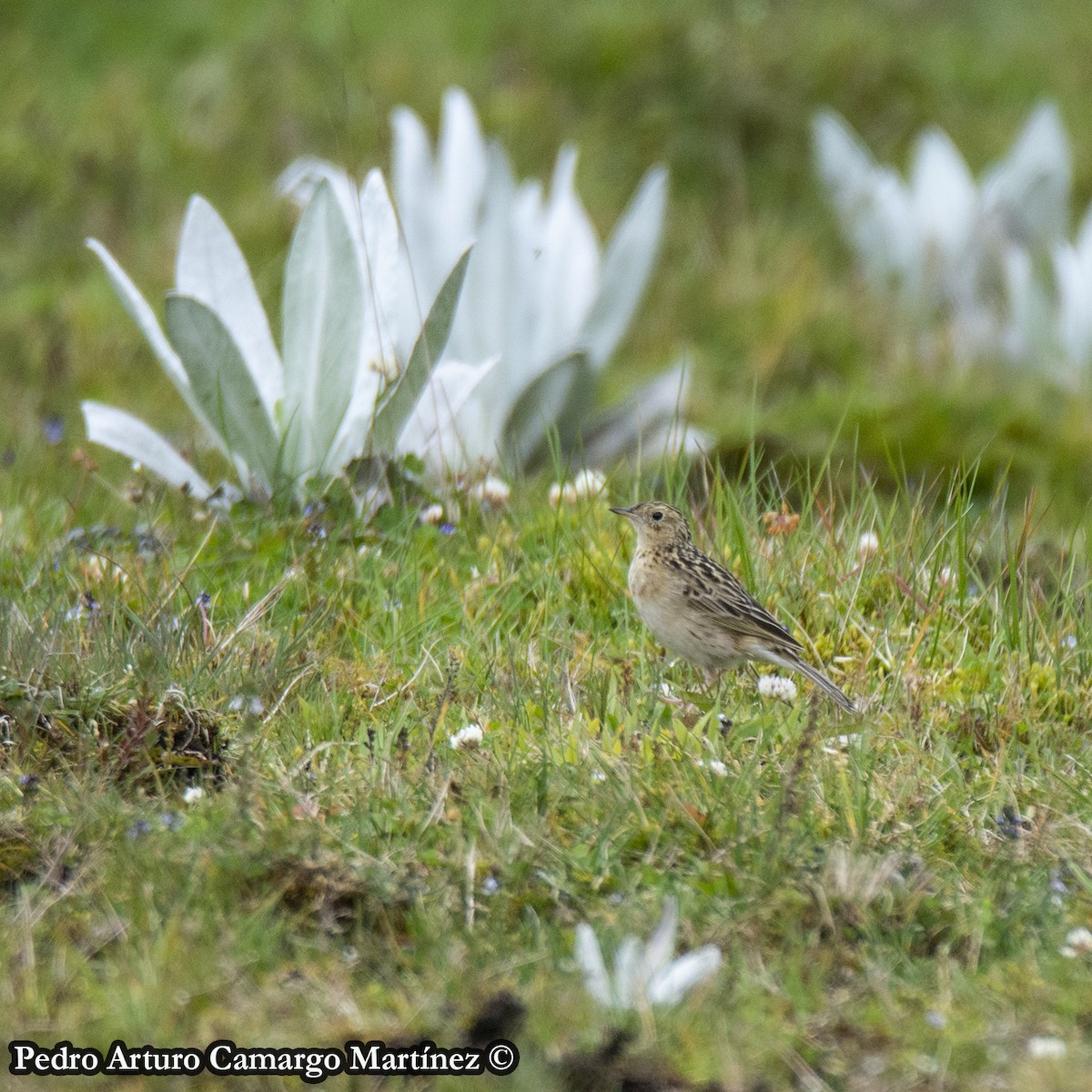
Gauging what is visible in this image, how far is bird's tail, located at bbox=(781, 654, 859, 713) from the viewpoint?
4108 mm

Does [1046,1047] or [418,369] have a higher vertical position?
[418,369]

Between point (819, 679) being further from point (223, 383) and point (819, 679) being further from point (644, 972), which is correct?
point (223, 383)

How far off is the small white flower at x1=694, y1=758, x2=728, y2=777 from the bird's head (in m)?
1.01

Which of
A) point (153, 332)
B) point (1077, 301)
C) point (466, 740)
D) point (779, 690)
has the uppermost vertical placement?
point (153, 332)

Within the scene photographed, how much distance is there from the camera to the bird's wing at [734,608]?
14.1ft

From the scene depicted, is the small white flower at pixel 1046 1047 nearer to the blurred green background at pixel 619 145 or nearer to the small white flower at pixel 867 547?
the small white flower at pixel 867 547

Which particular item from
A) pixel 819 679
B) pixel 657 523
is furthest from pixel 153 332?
pixel 819 679

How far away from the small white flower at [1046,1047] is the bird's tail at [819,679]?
125 cm

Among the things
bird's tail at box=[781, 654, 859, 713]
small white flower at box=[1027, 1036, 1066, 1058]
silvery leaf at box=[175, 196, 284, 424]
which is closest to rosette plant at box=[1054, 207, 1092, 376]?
silvery leaf at box=[175, 196, 284, 424]

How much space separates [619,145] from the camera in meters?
11.0

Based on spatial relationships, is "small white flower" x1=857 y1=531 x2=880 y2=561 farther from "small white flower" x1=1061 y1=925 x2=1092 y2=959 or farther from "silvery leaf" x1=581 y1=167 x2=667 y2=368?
"silvery leaf" x1=581 y1=167 x2=667 y2=368

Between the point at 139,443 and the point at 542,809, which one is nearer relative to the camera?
the point at 542,809

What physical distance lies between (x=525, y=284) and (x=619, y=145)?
4432 millimetres

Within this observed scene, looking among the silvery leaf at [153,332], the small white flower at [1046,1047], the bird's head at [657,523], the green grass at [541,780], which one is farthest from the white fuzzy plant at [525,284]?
the small white flower at [1046,1047]
